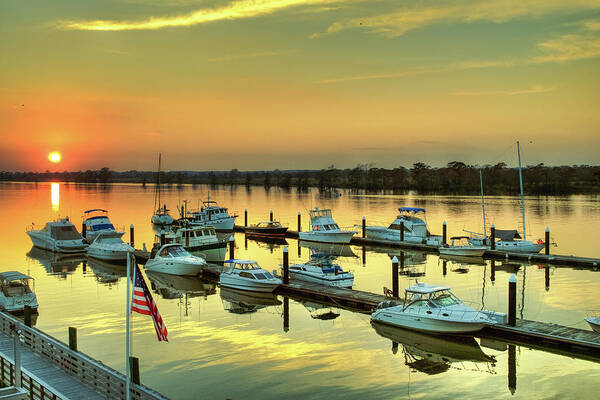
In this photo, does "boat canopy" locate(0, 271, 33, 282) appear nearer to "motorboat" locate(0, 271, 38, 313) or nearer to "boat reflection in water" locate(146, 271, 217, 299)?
"motorboat" locate(0, 271, 38, 313)

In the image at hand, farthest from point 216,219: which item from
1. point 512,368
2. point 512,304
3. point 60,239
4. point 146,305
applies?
point 146,305

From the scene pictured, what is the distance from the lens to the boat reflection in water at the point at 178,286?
3500 centimetres

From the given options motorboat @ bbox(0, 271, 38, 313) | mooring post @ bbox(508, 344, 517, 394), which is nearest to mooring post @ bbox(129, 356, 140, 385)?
mooring post @ bbox(508, 344, 517, 394)

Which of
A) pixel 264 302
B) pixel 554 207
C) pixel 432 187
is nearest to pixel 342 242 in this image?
pixel 264 302

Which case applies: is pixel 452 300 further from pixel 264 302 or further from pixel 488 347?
pixel 264 302

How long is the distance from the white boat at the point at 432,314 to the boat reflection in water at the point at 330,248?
972 inches

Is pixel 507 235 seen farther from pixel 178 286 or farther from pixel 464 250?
pixel 178 286

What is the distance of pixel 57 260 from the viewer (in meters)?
49.3

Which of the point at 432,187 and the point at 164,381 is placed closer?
the point at 164,381

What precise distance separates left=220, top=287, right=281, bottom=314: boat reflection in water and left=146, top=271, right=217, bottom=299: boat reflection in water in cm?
167

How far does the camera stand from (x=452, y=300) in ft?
83.5

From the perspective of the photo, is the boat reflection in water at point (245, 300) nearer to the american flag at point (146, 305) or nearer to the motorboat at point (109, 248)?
the motorboat at point (109, 248)

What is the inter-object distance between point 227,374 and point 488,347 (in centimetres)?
1148

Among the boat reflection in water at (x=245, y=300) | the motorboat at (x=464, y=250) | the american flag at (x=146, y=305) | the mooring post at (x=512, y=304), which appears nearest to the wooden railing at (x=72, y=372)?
the american flag at (x=146, y=305)
